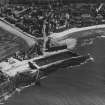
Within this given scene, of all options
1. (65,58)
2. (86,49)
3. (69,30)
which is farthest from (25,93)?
(69,30)

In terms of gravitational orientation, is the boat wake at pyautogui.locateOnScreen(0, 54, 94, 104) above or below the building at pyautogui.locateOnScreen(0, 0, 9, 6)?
below

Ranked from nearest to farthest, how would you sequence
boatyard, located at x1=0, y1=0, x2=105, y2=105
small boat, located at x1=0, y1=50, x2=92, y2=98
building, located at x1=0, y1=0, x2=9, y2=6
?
boatyard, located at x1=0, y1=0, x2=105, y2=105, small boat, located at x1=0, y1=50, x2=92, y2=98, building, located at x1=0, y1=0, x2=9, y2=6

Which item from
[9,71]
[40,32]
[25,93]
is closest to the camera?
[25,93]

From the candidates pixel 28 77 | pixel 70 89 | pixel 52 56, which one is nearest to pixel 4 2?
pixel 52 56

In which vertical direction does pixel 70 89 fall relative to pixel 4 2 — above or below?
below

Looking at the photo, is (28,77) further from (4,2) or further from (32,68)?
(4,2)

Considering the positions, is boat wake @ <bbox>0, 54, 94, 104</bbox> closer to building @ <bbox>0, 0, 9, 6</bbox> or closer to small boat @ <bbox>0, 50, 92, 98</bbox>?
small boat @ <bbox>0, 50, 92, 98</bbox>

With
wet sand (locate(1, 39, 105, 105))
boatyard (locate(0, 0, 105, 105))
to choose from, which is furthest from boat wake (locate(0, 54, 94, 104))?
wet sand (locate(1, 39, 105, 105))

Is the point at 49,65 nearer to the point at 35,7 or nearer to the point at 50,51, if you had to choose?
the point at 50,51
